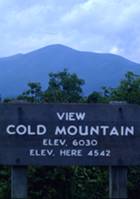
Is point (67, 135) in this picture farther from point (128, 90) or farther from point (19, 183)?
point (128, 90)

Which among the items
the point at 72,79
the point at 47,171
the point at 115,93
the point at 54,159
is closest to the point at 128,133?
the point at 54,159

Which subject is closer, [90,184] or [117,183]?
[117,183]

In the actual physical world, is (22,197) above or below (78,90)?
below

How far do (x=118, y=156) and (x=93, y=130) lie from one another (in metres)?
0.42

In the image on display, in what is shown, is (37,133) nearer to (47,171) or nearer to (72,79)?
(47,171)

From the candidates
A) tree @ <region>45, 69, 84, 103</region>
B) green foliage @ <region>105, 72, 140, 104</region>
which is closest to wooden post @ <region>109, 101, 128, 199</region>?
green foliage @ <region>105, 72, 140, 104</region>

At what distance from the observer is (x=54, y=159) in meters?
7.52

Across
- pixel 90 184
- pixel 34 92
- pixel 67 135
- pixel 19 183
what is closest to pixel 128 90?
pixel 34 92

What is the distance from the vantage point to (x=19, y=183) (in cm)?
759

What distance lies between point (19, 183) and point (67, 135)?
2.60ft

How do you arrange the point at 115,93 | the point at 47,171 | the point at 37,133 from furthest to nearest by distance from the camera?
the point at 115,93 → the point at 47,171 → the point at 37,133

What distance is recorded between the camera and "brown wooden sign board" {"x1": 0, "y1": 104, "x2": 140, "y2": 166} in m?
7.51

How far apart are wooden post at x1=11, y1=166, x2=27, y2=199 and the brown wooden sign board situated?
0.37ft

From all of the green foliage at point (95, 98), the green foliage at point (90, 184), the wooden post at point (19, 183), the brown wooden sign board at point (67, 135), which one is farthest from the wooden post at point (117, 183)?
the green foliage at point (95, 98)
